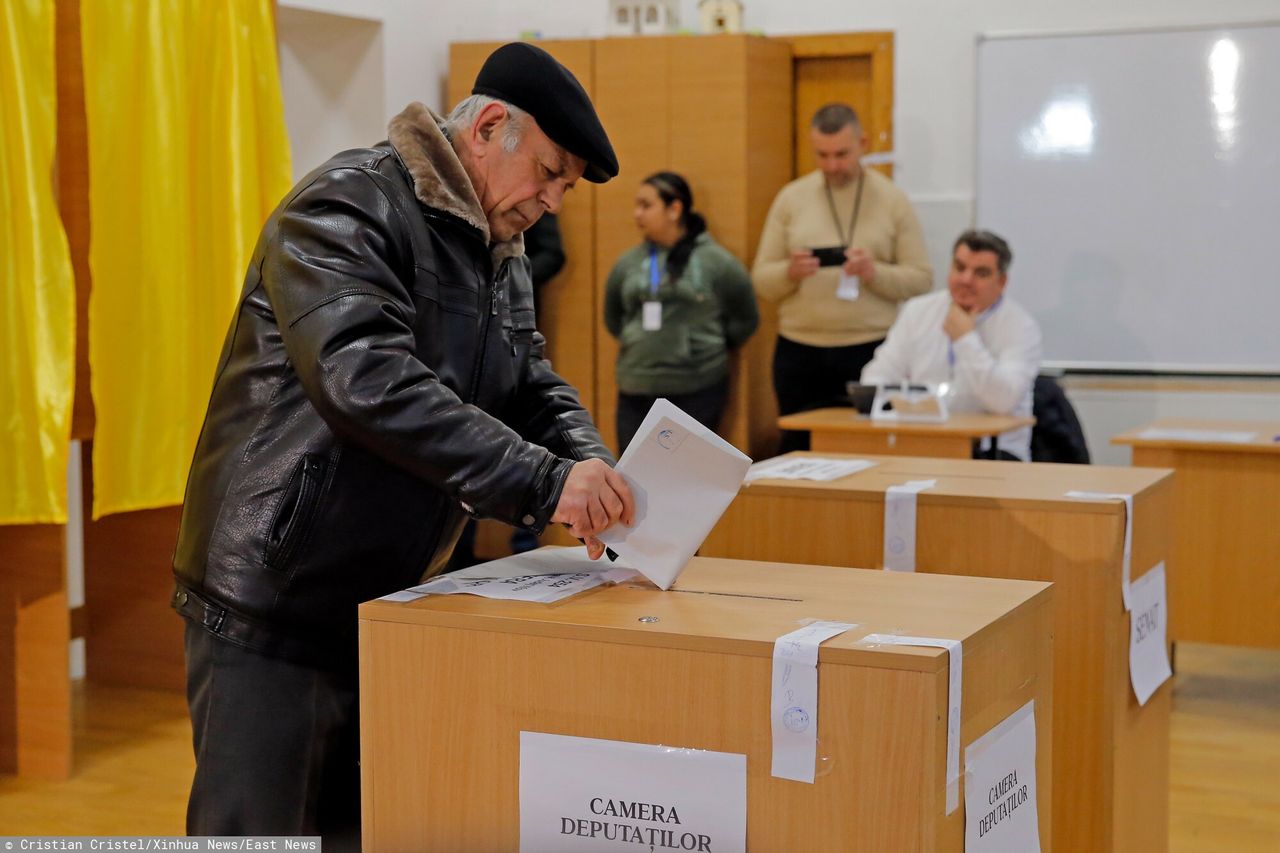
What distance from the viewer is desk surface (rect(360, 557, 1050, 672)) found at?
1.43 meters

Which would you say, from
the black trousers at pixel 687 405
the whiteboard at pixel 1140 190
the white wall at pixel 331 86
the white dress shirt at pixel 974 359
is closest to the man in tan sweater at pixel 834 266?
the black trousers at pixel 687 405

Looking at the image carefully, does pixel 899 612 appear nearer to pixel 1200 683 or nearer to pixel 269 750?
pixel 269 750

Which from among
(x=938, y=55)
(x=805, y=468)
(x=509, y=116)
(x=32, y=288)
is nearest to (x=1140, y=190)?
(x=938, y=55)

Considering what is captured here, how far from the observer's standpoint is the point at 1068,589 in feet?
7.30

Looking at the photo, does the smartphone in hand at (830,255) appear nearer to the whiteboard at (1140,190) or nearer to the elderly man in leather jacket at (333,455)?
the whiteboard at (1140,190)

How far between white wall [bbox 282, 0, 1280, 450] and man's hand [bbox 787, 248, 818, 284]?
0.92 meters

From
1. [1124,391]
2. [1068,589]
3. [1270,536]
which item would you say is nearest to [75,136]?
[1068,589]

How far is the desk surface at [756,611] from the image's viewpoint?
4.68 feet

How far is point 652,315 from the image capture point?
5543mm

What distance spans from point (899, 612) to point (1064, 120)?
4.68 meters

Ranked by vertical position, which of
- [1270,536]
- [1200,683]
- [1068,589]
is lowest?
[1200,683]

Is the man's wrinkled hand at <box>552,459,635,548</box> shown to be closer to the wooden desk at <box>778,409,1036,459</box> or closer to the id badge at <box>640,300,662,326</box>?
the wooden desk at <box>778,409,1036,459</box>

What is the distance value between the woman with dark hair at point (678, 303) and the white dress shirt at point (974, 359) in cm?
74

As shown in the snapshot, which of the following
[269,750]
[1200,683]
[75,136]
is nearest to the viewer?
[269,750]
